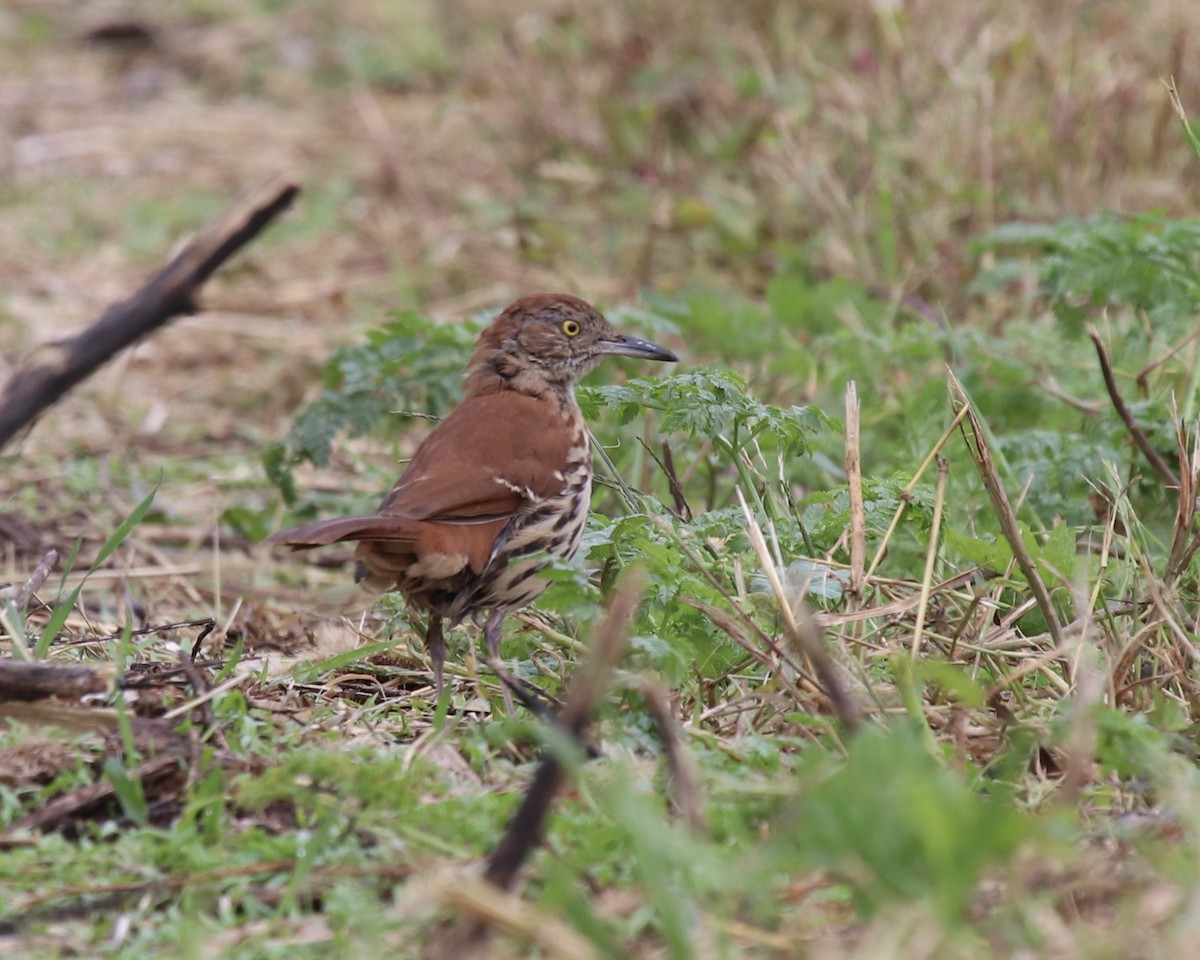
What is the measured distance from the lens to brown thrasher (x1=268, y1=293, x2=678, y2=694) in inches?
143

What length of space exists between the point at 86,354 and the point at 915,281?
3.59 meters

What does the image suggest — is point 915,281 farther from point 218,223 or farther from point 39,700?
point 39,700

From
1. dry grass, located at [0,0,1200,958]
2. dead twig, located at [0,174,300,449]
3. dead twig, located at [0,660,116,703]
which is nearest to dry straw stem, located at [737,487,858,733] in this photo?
dry grass, located at [0,0,1200,958]

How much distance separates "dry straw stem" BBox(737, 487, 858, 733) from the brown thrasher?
48cm

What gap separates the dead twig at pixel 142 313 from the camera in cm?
378

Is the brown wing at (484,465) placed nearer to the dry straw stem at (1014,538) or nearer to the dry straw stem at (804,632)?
the dry straw stem at (804,632)

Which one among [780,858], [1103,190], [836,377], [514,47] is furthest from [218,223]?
[514,47]

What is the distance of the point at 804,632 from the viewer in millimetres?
3061

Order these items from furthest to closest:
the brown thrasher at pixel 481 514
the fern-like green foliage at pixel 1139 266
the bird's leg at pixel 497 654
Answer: the fern-like green foliage at pixel 1139 266 < the brown thrasher at pixel 481 514 < the bird's leg at pixel 497 654

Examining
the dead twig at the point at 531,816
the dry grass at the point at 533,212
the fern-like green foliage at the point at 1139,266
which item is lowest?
the dry grass at the point at 533,212

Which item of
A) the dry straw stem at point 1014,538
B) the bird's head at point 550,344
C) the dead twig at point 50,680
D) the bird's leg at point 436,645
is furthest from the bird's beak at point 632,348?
the dead twig at point 50,680

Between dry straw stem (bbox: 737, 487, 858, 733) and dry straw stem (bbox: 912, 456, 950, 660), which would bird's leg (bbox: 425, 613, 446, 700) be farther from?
dry straw stem (bbox: 912, 456, 950, 660)

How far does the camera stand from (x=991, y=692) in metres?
3.13

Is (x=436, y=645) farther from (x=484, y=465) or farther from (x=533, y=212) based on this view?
(x=533, y=212)
